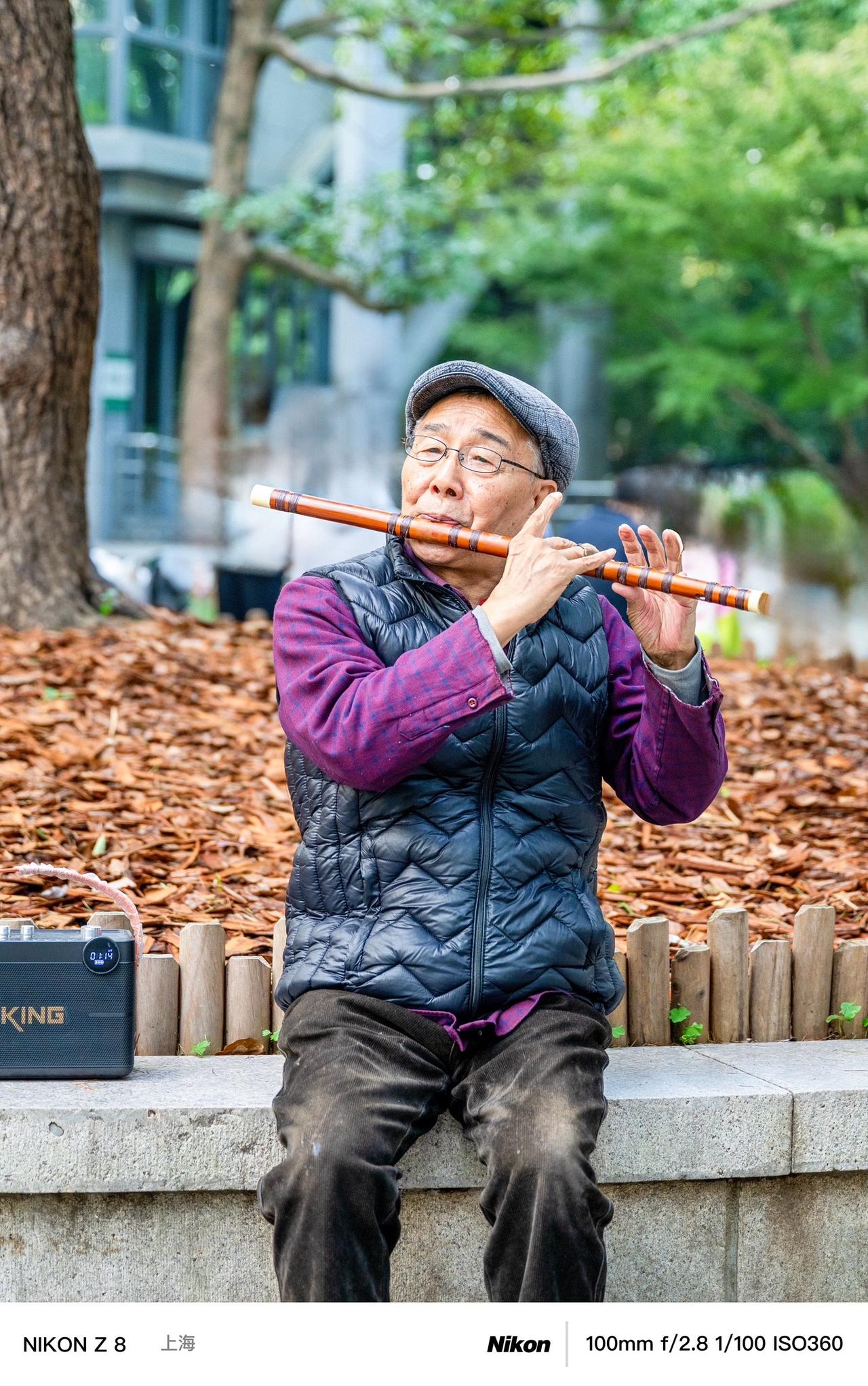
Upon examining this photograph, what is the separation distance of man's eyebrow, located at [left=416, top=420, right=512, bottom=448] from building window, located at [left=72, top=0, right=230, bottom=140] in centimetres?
1628

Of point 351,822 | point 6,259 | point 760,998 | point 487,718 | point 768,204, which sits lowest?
point 760,998

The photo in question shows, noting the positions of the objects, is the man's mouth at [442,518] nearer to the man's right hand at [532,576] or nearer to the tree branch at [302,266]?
the man's right hand at [532,576]

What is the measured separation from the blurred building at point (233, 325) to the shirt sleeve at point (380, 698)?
1210 cm

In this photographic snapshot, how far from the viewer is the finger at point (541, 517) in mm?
2518

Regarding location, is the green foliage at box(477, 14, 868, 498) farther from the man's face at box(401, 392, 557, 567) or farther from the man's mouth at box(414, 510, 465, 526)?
the man's mouth at box(414, 510, 465, 526)

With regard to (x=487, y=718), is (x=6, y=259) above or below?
above

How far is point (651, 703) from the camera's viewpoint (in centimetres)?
264

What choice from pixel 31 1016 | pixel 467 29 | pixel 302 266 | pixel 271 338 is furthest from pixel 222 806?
pixel 271 338

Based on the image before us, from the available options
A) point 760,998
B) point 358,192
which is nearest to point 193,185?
point 358,192

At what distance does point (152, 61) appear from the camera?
18.3m

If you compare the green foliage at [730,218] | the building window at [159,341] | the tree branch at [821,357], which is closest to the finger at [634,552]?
the green foliage at [730,218]

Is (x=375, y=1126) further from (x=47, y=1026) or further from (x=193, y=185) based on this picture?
(x=193, y=185)
